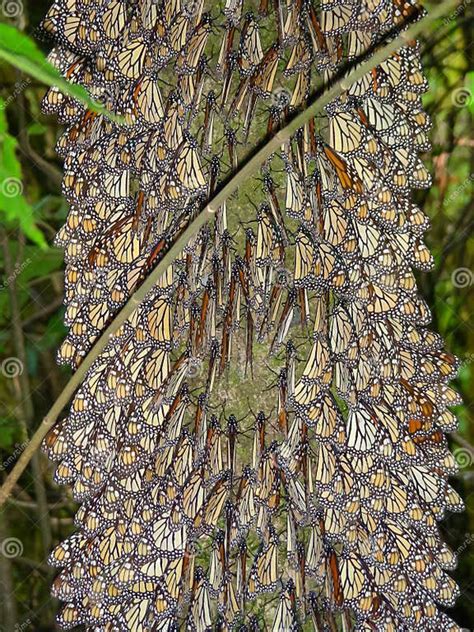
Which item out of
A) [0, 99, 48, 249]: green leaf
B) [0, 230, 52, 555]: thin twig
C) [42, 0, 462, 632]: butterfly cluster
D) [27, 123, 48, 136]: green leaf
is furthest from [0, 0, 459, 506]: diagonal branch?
[27, 123, 48, 136]: green leaf

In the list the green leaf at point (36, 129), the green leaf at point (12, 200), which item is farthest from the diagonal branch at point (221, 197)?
the green leaf at point (36, 129)

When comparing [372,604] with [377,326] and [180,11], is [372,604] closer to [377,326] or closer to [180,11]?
[377,326]

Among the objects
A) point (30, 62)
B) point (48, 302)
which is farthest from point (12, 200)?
point (48, 302)

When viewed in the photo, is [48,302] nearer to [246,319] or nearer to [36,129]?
[36,129]

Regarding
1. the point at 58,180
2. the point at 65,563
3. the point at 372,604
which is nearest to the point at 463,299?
the point at 58,180

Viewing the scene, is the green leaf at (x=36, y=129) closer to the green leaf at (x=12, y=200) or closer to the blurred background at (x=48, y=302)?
the blurred background at (x=48, y=302)

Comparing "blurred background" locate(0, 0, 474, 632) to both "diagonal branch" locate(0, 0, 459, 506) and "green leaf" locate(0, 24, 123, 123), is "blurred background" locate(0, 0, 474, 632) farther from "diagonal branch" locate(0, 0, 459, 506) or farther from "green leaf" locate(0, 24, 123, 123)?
"green leaf" locate(0, 24, 123, 123)
